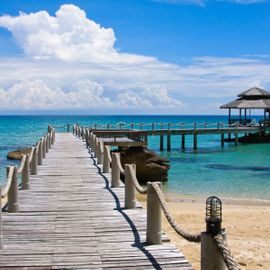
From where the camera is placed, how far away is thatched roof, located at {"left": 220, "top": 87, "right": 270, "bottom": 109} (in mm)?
57963

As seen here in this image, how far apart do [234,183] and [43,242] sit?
2239 cm

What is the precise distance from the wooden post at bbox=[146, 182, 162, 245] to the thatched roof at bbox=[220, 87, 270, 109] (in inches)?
2039

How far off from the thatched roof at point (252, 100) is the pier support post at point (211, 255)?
54.5m

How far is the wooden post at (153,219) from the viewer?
7555mm

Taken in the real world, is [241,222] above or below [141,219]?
below

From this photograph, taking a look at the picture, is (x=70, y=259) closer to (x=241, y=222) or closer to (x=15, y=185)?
(x=15, y=185)

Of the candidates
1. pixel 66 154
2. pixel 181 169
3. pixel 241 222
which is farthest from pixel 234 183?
pixel 241 222

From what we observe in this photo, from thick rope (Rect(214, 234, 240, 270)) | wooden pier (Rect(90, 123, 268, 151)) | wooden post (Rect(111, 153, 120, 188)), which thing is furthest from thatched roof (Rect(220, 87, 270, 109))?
thick rope (Rect(214, 234, 240, 270))

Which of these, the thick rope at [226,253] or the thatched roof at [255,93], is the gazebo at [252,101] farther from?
the thick rope at [226,253]

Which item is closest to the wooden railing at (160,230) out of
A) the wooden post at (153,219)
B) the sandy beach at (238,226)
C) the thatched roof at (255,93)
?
the wooden post at (153,219)

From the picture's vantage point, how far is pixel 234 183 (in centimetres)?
2895

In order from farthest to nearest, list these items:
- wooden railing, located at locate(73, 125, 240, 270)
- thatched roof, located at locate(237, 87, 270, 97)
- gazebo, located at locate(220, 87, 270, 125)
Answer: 1. thatched roof, located at locate(237, 87, 270, 97)
2. gazebo, located at locate(220, 87, 270, 125)
3. wooden railing, located at locate(73, 125, 240, 270)

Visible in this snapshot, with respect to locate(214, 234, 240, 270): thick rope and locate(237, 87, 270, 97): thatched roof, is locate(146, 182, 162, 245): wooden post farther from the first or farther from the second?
locate(237, 87, 270, 97): thatched roof

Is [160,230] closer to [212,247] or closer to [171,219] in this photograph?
[171,219]
